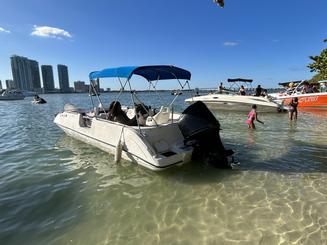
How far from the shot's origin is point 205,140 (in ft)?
20.9

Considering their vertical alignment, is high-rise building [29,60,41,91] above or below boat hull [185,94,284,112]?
above

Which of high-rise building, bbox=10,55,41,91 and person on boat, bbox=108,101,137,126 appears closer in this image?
person on boat, bbox=108,101,137,126

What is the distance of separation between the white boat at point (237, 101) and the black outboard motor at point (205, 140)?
11.7 m

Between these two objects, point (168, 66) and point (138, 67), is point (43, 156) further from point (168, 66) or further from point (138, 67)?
point (168, 66)

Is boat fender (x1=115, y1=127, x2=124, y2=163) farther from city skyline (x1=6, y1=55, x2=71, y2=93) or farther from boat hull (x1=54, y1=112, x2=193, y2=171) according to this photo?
city skyline (x1=6, y1=55, x2=71, y2=93)

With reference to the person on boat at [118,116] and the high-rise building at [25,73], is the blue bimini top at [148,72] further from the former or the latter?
the high-rise building at [25,73]

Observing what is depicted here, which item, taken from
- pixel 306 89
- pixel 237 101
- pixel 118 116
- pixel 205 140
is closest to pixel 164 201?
pixel 205 140

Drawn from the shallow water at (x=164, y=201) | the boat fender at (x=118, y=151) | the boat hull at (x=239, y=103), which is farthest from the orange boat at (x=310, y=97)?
the boat fender at (x=118, y=151)

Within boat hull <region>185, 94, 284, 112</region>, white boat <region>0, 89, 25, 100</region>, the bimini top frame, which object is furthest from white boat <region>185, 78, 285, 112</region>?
white boat <region>0, 89, 25, 100</region>

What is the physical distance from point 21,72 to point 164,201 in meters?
167

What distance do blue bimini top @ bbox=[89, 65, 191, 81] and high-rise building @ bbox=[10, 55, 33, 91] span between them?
160m

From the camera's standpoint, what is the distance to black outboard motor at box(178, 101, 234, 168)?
20.6 feet

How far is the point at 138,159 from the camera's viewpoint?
20.4ft

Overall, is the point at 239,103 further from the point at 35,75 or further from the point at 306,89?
the point at 35,75
